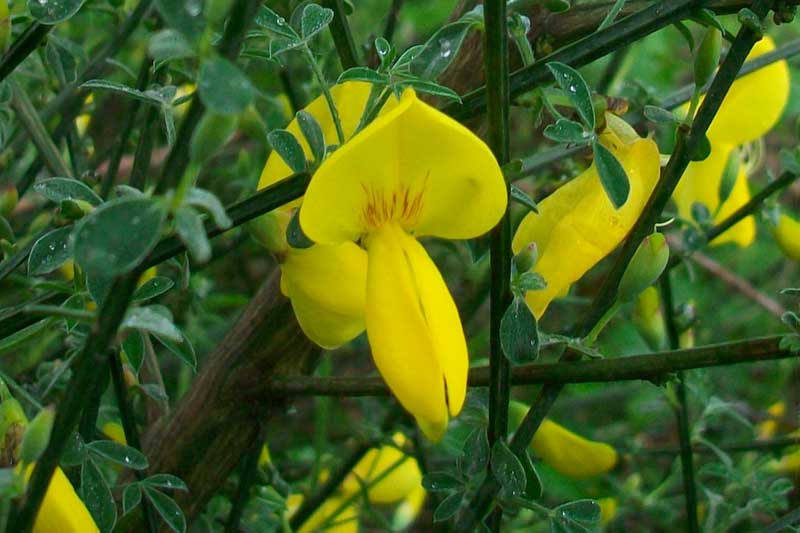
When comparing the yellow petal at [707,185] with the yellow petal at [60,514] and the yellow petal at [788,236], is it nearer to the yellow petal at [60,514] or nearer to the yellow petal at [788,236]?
the yellow petal at [788,236]

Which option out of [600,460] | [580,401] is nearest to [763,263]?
[580,401]

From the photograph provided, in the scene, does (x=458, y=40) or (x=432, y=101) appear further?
(x=432, y=101)

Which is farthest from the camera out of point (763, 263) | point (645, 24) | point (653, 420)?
point (763, 263)

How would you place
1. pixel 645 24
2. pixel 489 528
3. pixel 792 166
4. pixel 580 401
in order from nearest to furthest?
pixel 645 24, pixel 489 528, pixel 792 166, pixel 580 401

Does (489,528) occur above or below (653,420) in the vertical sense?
above

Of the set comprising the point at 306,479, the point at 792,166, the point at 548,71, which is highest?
the point at 548,71

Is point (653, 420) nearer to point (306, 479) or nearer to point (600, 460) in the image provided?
point (306, 479)

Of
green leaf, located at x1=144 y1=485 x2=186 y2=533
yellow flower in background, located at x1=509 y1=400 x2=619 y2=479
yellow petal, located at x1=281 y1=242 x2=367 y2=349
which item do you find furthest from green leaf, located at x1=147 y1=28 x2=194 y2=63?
yellow flower in background, located at x1=509 y1=400 x2=619 y2=479
